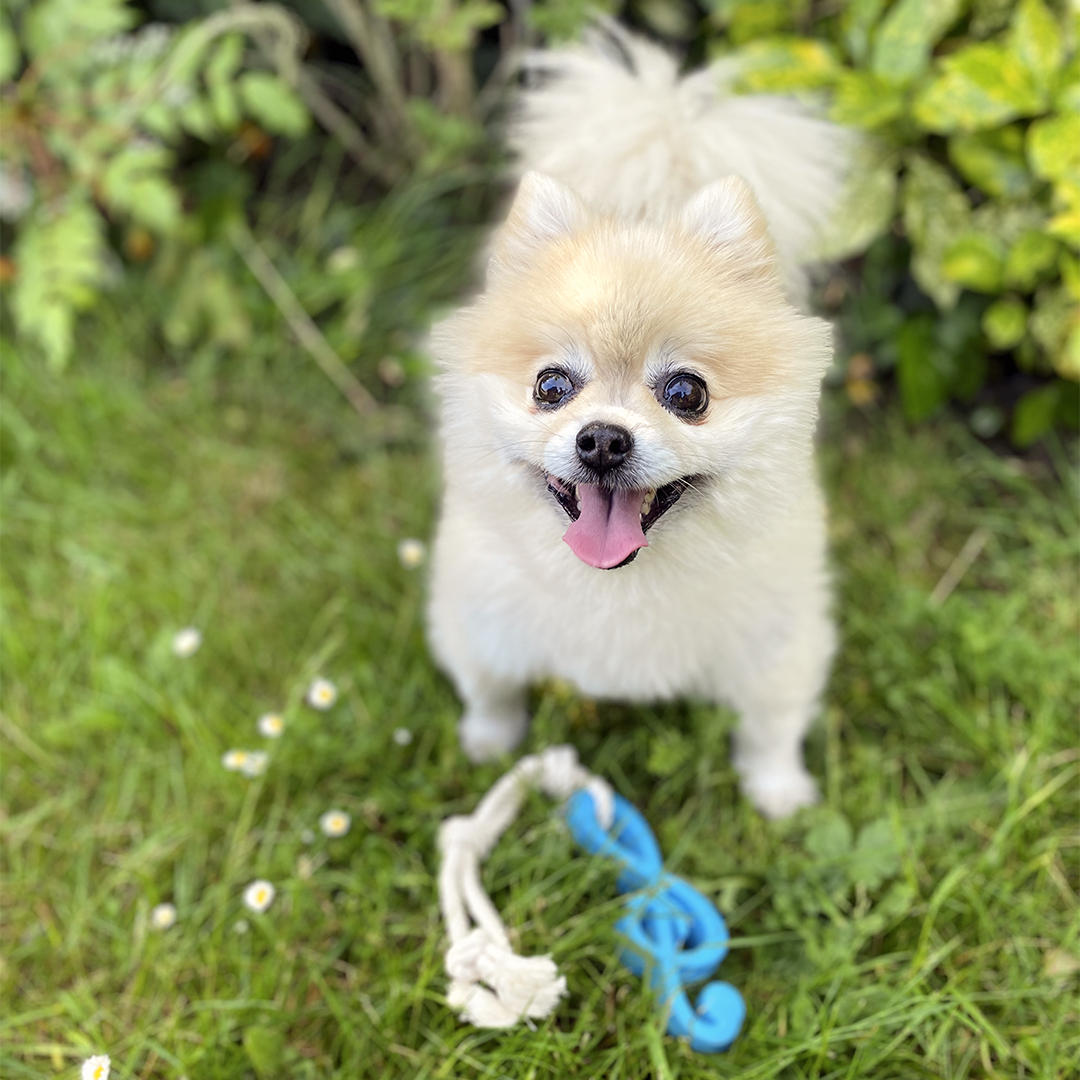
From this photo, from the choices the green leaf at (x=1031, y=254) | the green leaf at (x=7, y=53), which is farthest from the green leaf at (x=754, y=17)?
the green leaf at (x=7, y=53)

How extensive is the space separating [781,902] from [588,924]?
A: 38cm

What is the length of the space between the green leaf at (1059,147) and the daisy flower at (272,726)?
196 cm

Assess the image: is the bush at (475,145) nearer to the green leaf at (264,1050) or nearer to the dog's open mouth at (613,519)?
the dog's open mouth at (613,519)

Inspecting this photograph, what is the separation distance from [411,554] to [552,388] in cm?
117

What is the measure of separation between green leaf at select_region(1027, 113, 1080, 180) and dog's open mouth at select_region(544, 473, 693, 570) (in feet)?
3.87

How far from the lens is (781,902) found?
1.85 meters

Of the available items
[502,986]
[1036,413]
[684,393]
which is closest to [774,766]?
[502,986]

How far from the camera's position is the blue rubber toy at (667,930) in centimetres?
167

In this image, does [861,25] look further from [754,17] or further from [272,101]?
[272,101]

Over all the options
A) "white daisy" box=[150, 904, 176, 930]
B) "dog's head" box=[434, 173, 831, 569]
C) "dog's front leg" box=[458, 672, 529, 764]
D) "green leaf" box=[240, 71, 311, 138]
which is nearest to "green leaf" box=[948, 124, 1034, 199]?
"dog's head" box=[434, 173, 831, 569]

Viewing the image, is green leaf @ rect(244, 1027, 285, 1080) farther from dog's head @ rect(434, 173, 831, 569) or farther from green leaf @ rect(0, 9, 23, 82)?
green leaf @ rect(0, 9, 23, 82)

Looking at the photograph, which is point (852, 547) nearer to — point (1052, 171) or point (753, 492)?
point (1052, 171)

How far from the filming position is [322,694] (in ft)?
7.05

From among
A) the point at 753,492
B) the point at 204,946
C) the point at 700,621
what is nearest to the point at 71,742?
the point at 204,946
